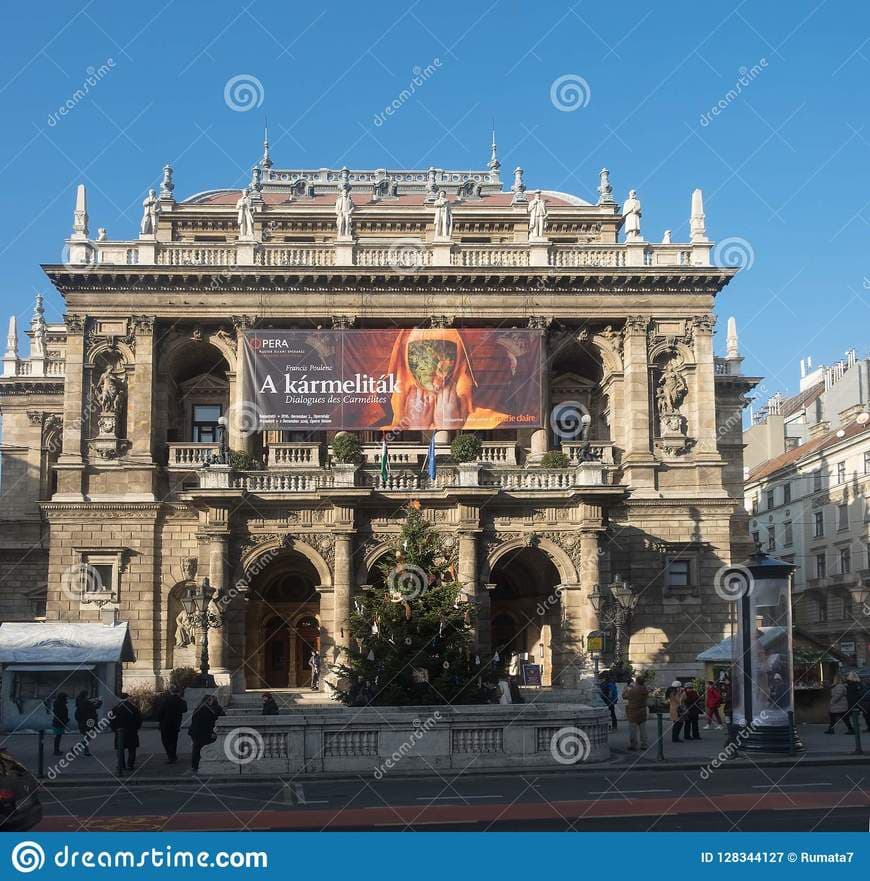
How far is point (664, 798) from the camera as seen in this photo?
19.0 metres

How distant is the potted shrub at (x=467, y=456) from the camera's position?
4359cm

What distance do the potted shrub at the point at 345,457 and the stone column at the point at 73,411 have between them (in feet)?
32.0

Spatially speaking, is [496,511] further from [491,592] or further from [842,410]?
[842,410]

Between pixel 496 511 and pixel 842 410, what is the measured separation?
128 ft

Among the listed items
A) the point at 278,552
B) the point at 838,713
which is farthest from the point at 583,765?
the point at 278,552

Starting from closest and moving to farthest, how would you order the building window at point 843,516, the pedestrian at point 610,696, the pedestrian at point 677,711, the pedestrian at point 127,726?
the pedestrian at point 127,726 < the pedestrian at point 677,711 < the pedestrian at point 610,696 < the building window at point 843,516

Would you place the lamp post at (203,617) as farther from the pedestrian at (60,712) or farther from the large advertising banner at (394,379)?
the large advertising banner at (394,379)

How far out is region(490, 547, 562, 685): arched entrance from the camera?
45688 millimetres

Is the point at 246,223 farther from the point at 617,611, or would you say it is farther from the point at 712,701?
the point at 712,701

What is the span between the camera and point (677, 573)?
46938mm

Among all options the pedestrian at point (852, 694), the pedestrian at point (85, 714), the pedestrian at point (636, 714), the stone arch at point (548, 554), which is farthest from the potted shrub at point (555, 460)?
the pedestrian at point (85, 714)

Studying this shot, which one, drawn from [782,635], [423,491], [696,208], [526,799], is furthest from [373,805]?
[696,208]

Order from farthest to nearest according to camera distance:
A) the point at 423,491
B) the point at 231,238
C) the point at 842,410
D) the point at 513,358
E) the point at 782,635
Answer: the point at 842,410 → the point at 231,238 → the point at 513,358 → the point at 423,491 → the point at 782,635

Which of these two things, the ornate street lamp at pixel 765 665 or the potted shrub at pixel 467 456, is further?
the potted shrub at pixel 467 456
